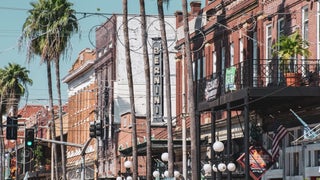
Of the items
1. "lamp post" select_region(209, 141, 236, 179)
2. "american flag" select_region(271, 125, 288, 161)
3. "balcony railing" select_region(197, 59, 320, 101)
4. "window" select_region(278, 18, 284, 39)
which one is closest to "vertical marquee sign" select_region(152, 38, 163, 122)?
"lamp post" select_region(209, 141, 236, 179)

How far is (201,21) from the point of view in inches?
2034

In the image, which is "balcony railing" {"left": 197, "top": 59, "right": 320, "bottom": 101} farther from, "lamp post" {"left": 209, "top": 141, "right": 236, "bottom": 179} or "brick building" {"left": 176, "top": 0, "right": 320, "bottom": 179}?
"lamp post" {"left": 209, "top": 141, "right": 236, "bottom": 179}

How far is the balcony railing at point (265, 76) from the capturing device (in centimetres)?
3475

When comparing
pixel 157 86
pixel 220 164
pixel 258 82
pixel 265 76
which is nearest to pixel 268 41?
pixel 258 82

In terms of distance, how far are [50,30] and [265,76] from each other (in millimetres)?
34792

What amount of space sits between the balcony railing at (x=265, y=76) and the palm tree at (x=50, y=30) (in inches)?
1205

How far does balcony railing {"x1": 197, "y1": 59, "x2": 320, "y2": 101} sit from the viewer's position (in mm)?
34750

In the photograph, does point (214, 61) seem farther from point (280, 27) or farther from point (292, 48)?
point (292, 48)

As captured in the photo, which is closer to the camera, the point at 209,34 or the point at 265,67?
the point at 265,67

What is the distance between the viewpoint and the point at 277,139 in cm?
3869

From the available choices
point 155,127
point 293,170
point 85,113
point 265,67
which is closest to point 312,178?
point 293,170

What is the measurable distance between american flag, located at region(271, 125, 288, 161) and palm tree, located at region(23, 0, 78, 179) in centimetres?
3158

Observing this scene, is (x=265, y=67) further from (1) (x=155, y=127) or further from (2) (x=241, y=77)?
(1) (x=155, y=127)

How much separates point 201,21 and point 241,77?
15.2 m
